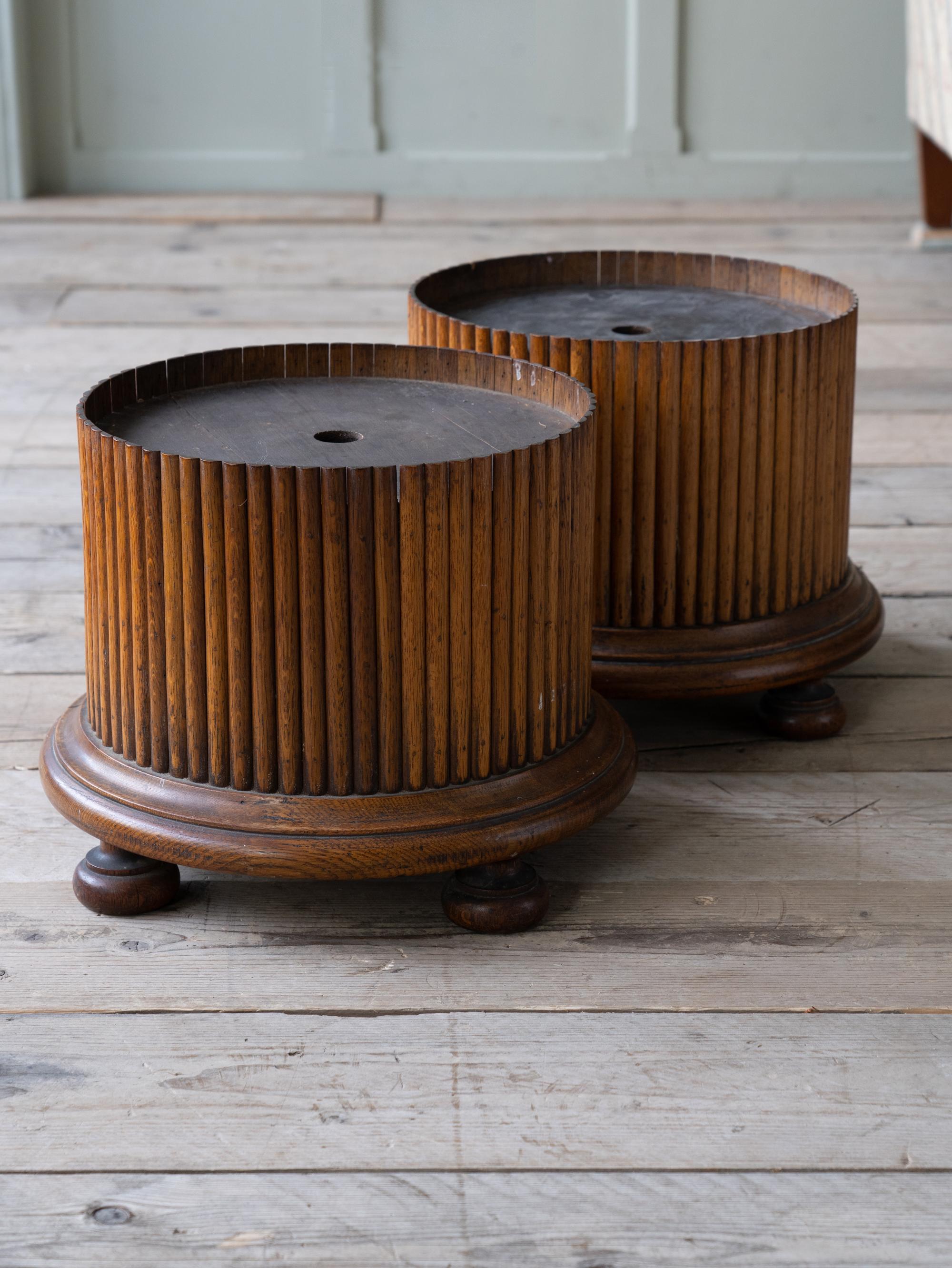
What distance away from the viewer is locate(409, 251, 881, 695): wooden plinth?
3.81 ft

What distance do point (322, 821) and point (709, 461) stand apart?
1.41ft

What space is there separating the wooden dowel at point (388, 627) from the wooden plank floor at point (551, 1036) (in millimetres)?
130

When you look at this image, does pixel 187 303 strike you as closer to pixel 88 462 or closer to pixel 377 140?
pixel 377 140

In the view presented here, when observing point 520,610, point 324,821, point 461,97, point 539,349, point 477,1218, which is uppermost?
point 461,97

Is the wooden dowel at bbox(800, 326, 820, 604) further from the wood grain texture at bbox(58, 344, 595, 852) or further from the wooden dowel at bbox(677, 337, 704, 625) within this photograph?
the wood grain texture at bbox(58, 344, 595, 852)

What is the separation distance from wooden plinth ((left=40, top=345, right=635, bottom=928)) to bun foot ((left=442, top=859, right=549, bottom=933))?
3 centimetres

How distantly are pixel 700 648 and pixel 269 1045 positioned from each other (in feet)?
1.55

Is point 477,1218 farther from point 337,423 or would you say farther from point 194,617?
point 337,423

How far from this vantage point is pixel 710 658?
1192 mm

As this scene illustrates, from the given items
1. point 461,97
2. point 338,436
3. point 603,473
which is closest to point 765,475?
point 603,473

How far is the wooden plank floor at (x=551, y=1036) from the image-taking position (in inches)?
30.0

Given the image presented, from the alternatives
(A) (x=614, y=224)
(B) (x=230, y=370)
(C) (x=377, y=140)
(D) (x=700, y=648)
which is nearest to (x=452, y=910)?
(D) (x=700, y=648)

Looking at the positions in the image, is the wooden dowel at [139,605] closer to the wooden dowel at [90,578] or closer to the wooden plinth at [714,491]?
the wooden dowel at [90,578]

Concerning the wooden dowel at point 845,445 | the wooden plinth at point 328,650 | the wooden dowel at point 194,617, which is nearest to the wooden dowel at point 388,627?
the wooden plinth at point 328,650
